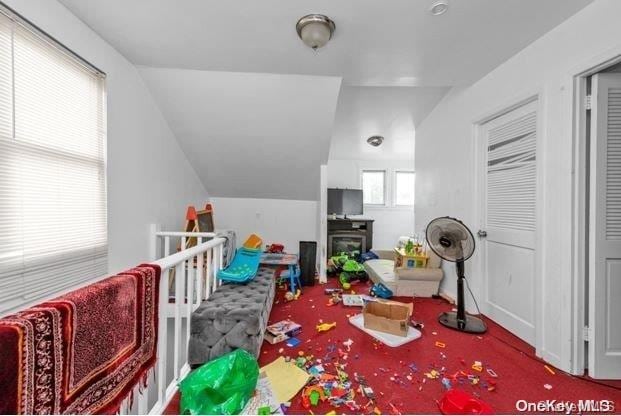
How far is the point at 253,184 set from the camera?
4168 mm

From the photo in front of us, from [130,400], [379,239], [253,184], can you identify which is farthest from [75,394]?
[379,239]

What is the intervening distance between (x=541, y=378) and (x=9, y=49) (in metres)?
3.68

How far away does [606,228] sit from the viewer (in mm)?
1660

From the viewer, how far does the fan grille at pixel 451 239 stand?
234 centimetres

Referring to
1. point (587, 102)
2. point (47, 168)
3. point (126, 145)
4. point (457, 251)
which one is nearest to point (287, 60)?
point (126, 145)

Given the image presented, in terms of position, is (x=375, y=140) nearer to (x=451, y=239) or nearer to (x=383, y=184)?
(x=383, y=184)

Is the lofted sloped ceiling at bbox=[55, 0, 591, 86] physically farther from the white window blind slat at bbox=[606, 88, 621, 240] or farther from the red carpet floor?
the red carpet floor

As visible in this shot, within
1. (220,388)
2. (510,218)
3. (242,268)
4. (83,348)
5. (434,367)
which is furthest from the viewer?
(242,268)

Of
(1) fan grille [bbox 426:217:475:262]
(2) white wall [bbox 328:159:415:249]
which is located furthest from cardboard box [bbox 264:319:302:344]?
(2) white wall [bbox 328:159:415:249]

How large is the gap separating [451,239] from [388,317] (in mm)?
957

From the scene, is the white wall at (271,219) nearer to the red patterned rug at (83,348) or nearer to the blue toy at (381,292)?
the blue toy at (381,292)

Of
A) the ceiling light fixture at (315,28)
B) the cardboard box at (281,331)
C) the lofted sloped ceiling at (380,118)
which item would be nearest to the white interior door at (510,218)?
the lofted sloped ceiling at (380,118)

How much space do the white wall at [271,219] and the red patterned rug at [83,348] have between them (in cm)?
339

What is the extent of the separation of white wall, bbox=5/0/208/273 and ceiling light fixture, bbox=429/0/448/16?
7.62 feet
